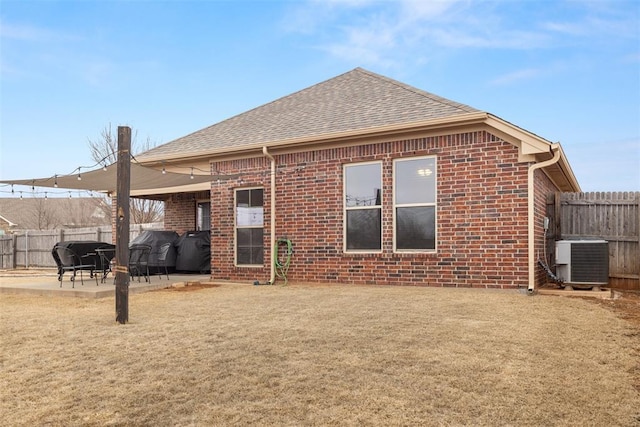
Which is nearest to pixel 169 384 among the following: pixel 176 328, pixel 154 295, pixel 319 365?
pixel 319 365

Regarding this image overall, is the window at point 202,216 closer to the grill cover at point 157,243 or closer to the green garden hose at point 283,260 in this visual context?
the grill cover at point 157,243

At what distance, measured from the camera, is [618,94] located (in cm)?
1460

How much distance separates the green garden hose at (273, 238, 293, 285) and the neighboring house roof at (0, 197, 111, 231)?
3246 centimetres

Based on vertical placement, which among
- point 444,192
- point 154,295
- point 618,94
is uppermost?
point 618,94

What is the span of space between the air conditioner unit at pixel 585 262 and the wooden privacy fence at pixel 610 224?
1.49 meters

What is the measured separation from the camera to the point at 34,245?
19.2 meters

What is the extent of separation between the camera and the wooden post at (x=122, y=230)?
5.50m

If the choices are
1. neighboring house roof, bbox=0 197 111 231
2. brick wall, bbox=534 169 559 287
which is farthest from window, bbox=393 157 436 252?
neighboring house roof, bbox=0 197 111 231

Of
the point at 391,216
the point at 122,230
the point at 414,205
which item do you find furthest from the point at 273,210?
the point at 122,230

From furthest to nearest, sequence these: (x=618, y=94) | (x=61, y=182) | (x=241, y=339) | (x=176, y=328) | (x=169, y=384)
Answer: (x=618, y=94), (x=61, y=182), (x=176, y=328), (x=241, y=339), (x=169, y=384)

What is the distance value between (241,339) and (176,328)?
105 centimetres

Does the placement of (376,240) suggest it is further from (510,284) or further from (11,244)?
(11,244)

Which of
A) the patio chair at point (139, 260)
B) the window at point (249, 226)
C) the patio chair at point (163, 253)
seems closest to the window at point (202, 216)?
the patio chair at point (163, 253)

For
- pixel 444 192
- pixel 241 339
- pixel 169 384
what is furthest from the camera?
pixel 444 192
